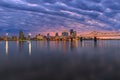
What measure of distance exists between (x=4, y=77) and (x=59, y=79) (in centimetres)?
601

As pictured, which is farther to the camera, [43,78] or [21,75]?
[21,75]

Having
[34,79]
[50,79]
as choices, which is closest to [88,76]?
[50,79]

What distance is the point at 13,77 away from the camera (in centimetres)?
2167

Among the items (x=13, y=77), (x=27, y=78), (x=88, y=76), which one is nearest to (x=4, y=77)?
(x=13, y=77)

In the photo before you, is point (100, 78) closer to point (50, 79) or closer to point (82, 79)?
point (82, 79)

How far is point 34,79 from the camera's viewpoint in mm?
20734

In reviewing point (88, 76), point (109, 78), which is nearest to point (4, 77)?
point (88, 76)

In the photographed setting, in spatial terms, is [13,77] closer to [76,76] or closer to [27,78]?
[27,78]

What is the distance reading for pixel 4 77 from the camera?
21625 millimetres

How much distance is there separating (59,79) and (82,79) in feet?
8.06

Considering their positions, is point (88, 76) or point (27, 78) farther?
point (88, 76)

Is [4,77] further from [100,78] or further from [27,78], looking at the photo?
[100,78]

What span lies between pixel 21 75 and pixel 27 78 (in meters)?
1.82

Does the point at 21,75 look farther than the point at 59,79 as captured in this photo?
Yes
